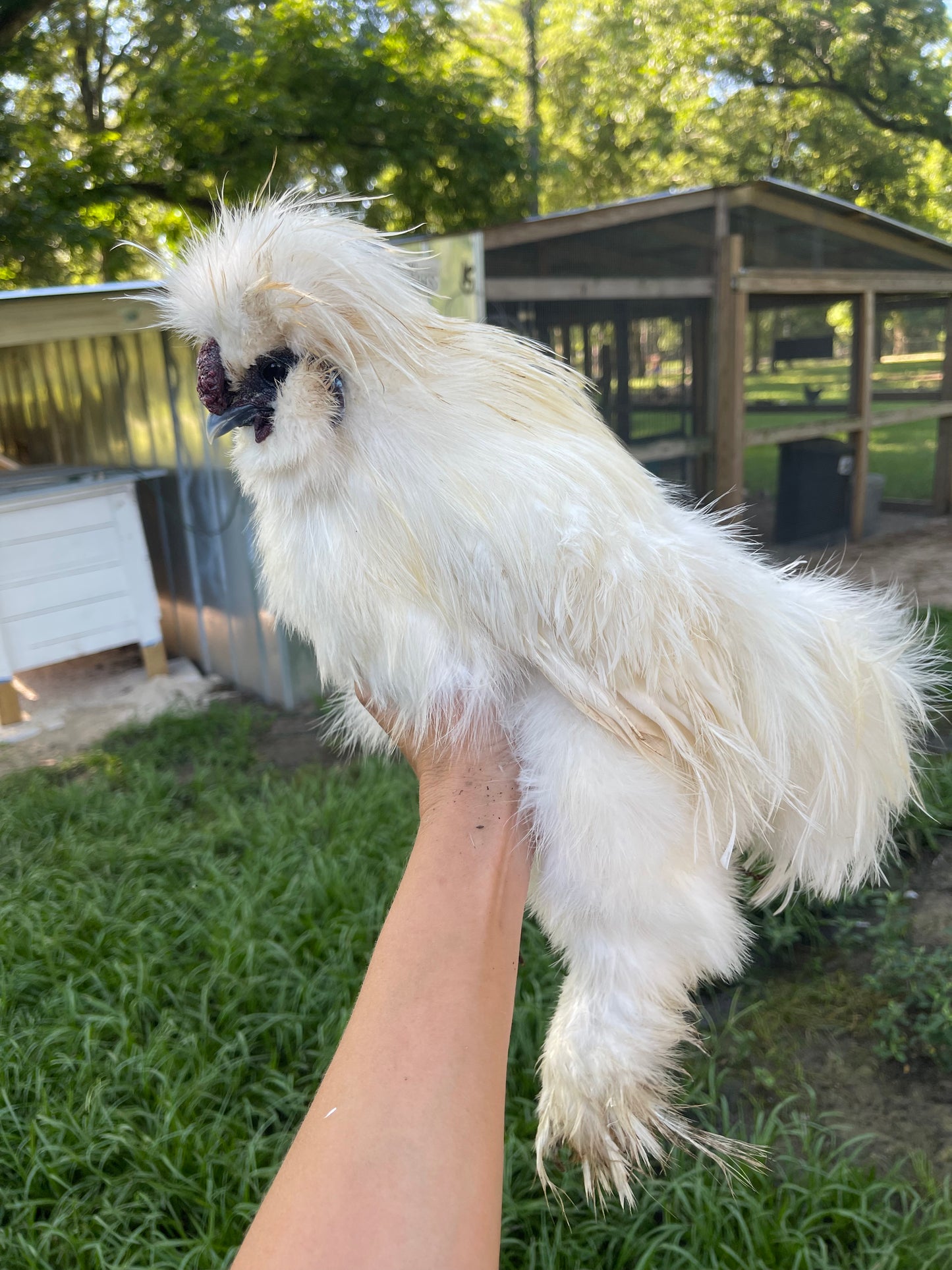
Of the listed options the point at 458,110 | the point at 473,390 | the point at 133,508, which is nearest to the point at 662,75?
the point at 458,110

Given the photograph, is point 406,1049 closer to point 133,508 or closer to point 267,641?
point 267,641

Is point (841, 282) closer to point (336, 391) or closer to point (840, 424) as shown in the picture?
point (840, 424)

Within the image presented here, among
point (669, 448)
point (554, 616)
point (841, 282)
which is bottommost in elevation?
point (669, 448)

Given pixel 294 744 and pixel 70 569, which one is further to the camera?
pixel 70 569

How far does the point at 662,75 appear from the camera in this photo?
49.2ft

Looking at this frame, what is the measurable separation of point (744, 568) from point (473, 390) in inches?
19.6

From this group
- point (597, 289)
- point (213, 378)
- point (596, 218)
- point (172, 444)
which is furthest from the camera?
point (172, 444)

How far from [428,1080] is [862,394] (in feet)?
26.2

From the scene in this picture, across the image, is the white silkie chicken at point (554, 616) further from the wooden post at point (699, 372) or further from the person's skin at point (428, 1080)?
the wooden post at point (699, 372)

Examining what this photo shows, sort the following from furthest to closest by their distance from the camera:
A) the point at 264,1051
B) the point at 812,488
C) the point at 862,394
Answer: the point at 812,488
the point at 862,394
the point at 264,1051

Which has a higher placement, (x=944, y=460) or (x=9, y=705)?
(x=944, y=460)

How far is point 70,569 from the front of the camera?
5402 mm

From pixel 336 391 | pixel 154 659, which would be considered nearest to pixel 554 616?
pixel 336 391

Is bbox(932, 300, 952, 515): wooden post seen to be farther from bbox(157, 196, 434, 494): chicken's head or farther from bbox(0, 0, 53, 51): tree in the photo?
bbox(157, 196, 434, 494): chicken's head
